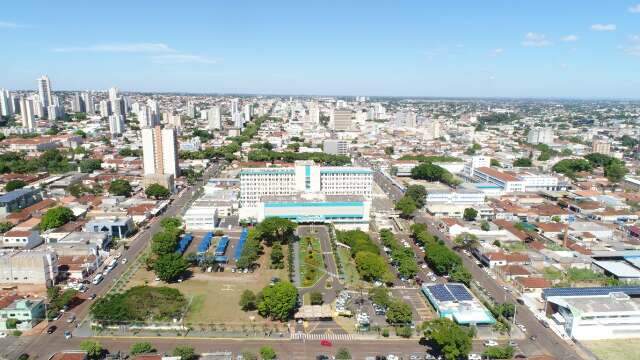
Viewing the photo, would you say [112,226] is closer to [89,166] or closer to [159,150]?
[159,150]

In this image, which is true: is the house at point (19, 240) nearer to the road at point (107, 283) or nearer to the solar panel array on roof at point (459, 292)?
the road at point (107, 283)

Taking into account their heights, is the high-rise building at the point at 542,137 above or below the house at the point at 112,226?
above

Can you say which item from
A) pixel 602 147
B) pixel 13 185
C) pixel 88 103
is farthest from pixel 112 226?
pixel 88 103

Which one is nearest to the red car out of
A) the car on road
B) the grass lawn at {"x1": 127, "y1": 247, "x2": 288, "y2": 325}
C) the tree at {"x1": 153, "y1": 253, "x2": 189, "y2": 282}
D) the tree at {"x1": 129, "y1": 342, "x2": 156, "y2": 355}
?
the grass lawn at {"x1": 127, "y1": 247, "x2": 288, "y2": 325}

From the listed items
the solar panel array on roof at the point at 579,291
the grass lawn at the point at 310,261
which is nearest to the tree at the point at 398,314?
the grass lawn at the point at 310,261

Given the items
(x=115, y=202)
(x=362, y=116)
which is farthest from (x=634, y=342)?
(x=362, y=116)

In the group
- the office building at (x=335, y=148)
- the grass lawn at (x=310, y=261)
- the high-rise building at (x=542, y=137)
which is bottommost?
the grass lawn at (x=310, y=261)
